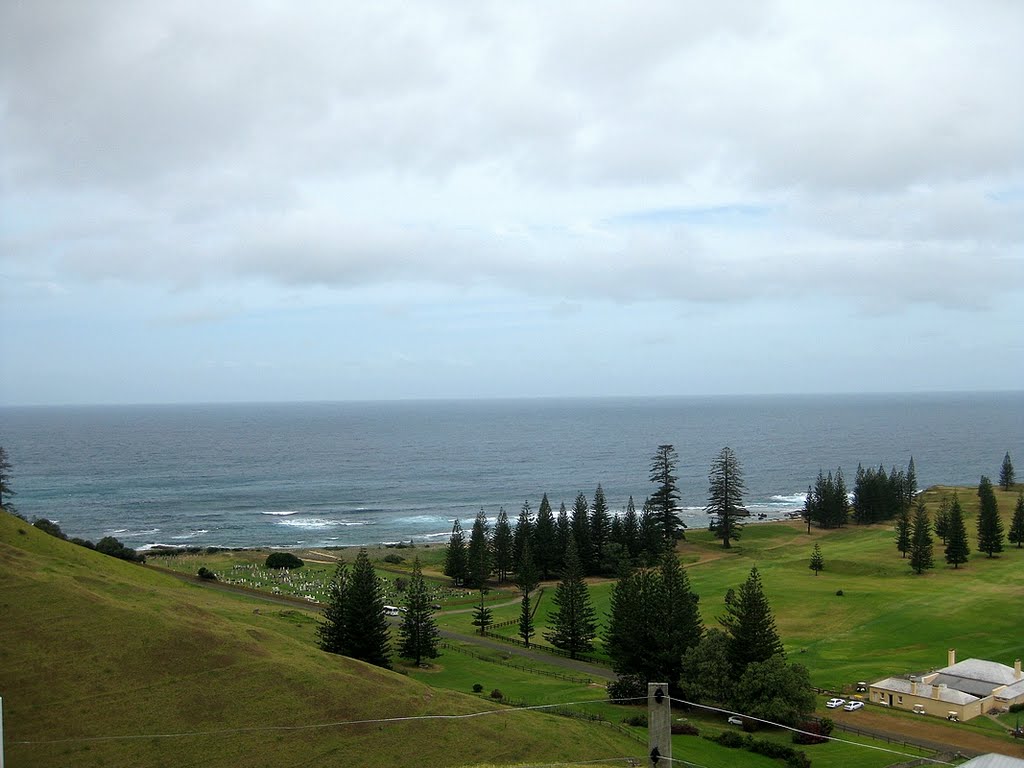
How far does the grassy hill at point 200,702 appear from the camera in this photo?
77.9 feet

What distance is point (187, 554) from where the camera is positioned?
8469cm

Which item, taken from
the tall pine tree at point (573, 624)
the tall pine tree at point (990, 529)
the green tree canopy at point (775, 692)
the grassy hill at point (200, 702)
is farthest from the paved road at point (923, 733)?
the tall pine tree at point (990, 529)

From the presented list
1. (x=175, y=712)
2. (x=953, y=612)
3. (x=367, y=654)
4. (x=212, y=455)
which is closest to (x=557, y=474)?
(x=212, y=455)

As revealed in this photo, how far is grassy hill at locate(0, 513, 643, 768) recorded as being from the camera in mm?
23734

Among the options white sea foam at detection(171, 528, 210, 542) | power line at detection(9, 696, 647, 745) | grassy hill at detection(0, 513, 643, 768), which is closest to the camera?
power line at detection(9, 696, 647, 745)

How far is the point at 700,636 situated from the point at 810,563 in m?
32.4

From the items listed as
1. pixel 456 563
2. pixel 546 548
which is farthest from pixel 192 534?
pixel 546 548

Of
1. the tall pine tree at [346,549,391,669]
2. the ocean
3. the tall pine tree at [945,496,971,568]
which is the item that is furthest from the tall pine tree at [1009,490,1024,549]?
the tall pine tree at [346,549,391,669]

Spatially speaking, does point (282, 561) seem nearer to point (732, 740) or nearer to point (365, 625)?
point (365, 625)

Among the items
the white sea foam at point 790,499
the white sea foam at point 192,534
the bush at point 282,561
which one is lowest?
Answer: the white sea foam at point 790,499

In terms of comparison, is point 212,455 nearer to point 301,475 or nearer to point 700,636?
point 301,475

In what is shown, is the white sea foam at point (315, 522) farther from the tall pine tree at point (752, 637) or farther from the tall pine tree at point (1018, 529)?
the tall pine tree at point (752, 637)

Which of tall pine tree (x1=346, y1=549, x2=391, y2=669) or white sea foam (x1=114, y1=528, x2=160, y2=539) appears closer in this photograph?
tall pine tree (x1=346, y1=549, x2=391, y2=669)

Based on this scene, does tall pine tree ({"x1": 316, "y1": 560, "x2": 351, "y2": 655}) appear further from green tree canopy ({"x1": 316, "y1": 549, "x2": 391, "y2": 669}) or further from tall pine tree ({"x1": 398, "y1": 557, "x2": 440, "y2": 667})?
tall pine tree ({"x1": 398, "y1": 557, "x2": 440, "y2": 667})
